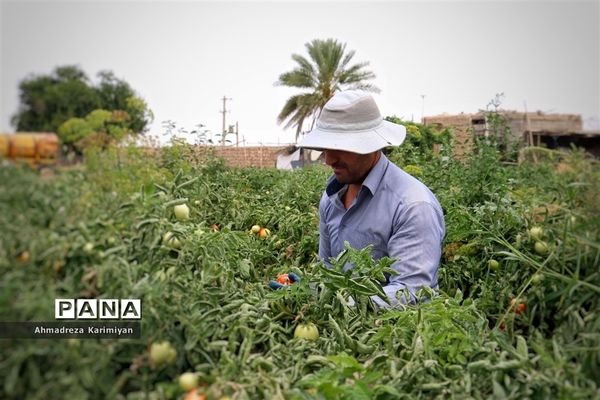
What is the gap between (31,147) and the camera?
115cm

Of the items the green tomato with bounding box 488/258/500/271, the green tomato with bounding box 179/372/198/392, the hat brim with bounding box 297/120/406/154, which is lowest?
the green tomato with bounding box 179/372/198/392

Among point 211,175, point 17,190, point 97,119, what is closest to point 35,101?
point 97,119

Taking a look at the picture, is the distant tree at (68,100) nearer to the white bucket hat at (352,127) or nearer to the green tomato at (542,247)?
the white bucket hat at (352,127)

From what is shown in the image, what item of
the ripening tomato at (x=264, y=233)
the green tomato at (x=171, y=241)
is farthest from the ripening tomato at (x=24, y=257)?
the ripening tomato at (x=264, y=233)

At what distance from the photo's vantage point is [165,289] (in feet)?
3.91

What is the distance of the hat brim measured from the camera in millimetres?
2414

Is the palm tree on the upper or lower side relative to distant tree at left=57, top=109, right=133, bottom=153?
upper

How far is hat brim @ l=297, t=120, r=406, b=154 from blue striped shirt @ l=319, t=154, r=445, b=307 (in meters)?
0.24

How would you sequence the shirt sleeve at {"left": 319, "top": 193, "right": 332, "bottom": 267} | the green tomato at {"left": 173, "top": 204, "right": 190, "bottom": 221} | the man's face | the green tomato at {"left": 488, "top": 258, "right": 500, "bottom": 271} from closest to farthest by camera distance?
the green tomato at {"left": 173, "top": 204, "right": 190, "bottom": 221}
the green tomato at {"left": 488, "top": 258, "right": 500, "bottom": 271}
the man's face
the shirt sleeve at {"left": 319, "top": 193, "right": 332, "bottom": 267}

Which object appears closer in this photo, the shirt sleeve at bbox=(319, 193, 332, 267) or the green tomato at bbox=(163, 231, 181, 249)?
the green tomato at bbox=(163, 231, 181, 249)

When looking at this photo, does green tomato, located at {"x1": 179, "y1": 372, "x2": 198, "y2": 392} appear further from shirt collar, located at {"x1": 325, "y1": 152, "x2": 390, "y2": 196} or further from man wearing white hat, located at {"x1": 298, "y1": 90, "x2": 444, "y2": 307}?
shirt collar, located at {"x1": 325, "y1": 152, "x2": 390, "y2": 196}

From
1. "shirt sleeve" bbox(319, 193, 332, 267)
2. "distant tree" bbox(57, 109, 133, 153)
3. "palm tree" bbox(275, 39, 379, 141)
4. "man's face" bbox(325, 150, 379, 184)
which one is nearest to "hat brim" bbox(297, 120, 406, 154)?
"man's face" bbox(325, 150, 379, 184)

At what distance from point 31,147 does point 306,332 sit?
94cm

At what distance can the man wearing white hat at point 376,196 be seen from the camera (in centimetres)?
245
